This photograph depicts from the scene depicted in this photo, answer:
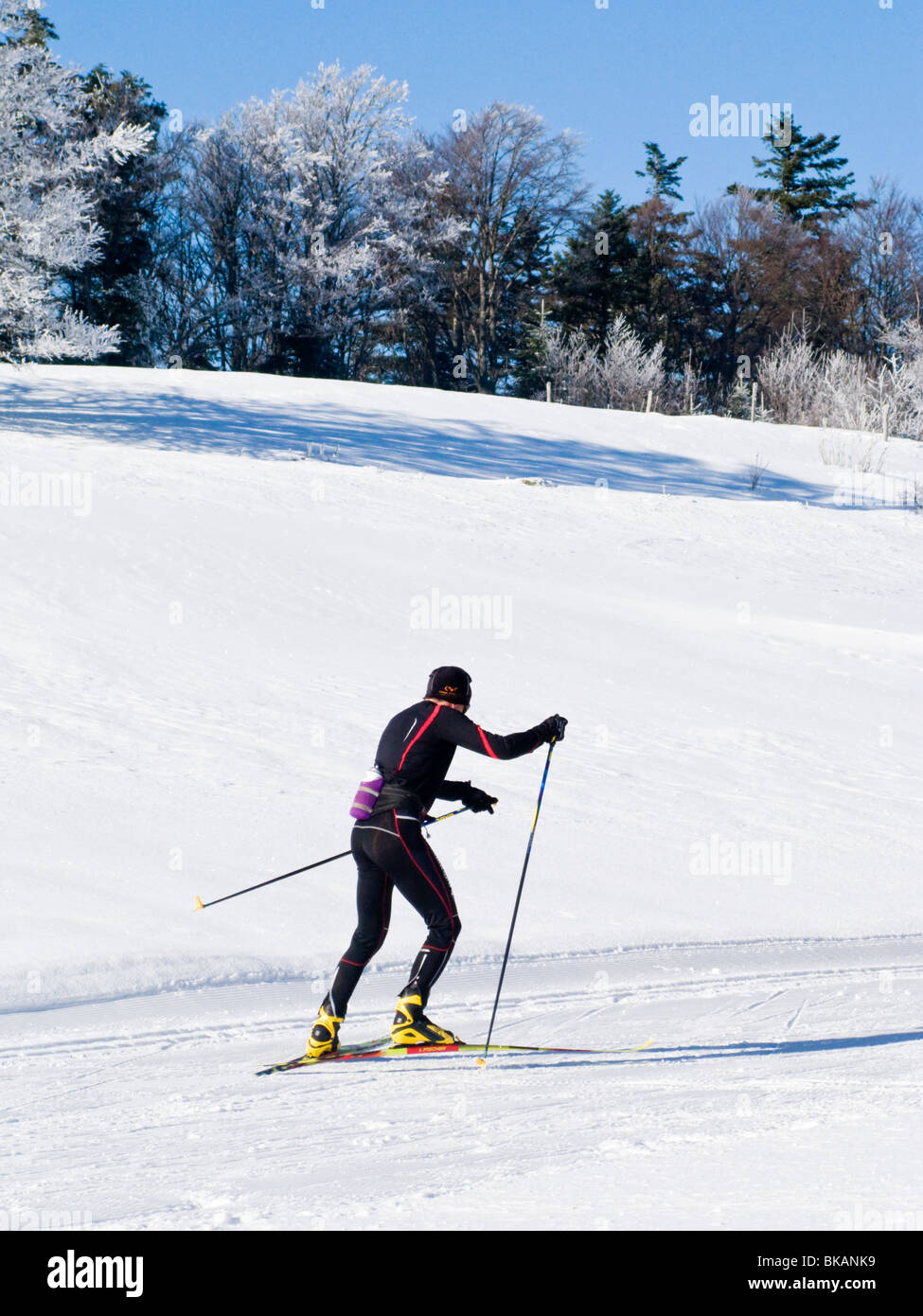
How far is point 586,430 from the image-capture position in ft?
102

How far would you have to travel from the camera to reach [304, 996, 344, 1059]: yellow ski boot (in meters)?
5.56

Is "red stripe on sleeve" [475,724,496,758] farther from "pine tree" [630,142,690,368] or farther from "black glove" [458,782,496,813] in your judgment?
"pine tree" [630,142,690,368]

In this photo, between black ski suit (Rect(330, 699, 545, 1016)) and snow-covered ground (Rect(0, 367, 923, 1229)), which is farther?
black ski suit (Rect(330, 699, 545, 1016))

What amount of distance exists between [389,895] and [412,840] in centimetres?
34

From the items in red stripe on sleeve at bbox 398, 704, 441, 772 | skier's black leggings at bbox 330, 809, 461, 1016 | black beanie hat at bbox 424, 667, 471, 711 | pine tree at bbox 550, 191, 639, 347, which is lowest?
skier's black leggings at bbox 330, 809, 461, 1016

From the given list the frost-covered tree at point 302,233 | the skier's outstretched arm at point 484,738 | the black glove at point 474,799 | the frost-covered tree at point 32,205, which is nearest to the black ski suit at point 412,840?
the skier's outstretched arm at point 484,738

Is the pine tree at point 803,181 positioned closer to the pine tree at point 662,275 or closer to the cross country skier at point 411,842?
the pine tree at point 662,275

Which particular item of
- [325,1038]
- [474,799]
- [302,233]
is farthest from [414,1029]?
[302,233]

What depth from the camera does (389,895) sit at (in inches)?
228

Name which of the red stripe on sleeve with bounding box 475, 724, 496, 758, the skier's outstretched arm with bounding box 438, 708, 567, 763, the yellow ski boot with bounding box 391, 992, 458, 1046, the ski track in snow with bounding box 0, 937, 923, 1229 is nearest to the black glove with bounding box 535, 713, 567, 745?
the skier's outstretched arm with bounding box 438, 708, 567, 763

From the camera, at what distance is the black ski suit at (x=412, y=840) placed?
18.3ft

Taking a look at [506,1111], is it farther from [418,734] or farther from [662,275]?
[662,275]

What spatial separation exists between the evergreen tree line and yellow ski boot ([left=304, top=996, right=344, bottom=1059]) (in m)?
37.8
